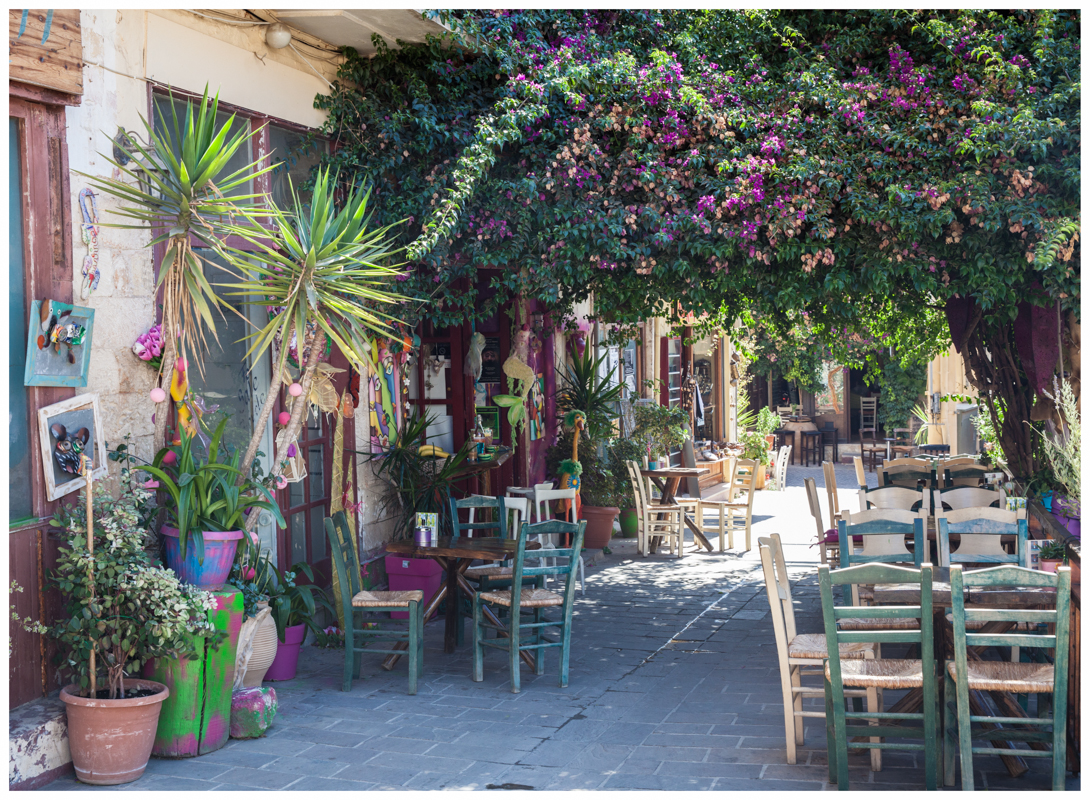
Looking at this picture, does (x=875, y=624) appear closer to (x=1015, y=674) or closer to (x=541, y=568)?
(x=1015, y=674)

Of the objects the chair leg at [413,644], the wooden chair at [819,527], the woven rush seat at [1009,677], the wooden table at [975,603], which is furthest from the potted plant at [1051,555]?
the chair leg at [413,644]

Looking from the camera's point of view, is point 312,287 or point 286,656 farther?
point 286,656

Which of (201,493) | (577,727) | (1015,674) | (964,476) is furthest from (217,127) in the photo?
(964,476)

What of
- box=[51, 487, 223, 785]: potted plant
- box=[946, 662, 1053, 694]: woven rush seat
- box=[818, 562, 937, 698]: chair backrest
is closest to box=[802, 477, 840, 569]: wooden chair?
box=[946, 662, 1053, 694]: woven rush seat

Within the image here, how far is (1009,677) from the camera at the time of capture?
12.4 ft

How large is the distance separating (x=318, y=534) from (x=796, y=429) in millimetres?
13429

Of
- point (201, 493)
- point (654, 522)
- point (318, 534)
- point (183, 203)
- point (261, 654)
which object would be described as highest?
point (183, 203)

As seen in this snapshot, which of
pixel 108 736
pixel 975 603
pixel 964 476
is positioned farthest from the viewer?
pixel 964 476

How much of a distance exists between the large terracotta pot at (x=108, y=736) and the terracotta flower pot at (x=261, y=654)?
3.02 ft

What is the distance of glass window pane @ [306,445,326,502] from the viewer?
6.56 meters

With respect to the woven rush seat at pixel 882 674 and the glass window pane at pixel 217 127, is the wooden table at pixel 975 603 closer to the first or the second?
the woven rush seat at pixel 882 674

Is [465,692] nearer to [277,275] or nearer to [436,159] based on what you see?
[277,275]

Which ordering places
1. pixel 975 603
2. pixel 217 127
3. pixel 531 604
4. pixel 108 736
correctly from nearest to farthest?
pixel 108 736 < pixel 975 603 < pixel 531 604 < pixel 217 127

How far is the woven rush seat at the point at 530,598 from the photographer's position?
18.0 ft
